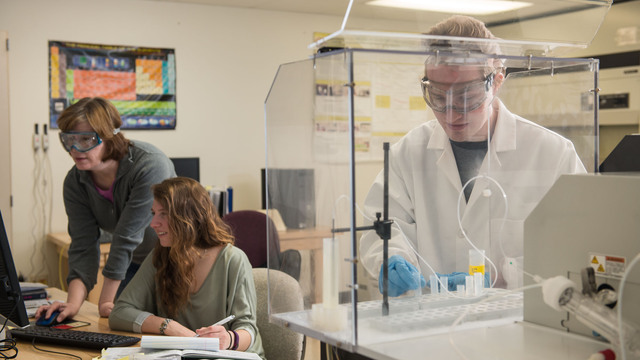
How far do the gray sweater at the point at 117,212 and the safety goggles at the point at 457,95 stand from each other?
52.0 inches

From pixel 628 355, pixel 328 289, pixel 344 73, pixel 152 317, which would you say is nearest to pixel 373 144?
pixel 344 73

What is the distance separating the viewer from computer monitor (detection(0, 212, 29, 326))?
1816 millimetres

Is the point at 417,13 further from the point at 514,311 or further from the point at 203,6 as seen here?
the point at 203,6

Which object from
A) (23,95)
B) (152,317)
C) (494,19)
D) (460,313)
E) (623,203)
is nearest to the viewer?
(623,203)

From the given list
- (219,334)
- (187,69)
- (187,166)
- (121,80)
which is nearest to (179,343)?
(219,334)

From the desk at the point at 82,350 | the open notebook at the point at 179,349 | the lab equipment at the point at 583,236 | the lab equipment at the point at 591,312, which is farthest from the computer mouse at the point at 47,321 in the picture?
the lab equipment at the point at 591,312

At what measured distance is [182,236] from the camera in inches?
86.9

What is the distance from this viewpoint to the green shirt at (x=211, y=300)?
210 cm

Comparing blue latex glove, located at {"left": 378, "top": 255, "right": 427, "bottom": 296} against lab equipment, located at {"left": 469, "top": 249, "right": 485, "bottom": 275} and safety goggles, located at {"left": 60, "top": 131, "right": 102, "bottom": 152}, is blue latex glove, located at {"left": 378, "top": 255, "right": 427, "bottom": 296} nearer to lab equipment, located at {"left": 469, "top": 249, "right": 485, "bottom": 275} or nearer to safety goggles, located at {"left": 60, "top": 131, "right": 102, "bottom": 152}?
lab equipment, located at {"left": 469, "top": 249, "right": 485, "bottom": 275}

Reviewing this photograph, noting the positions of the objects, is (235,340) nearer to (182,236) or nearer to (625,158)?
(182,236)

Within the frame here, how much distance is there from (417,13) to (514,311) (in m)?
0.62

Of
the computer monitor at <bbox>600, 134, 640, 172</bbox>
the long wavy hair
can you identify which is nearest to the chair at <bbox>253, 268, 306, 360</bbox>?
the long wavy hair

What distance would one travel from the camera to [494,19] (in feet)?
4.72

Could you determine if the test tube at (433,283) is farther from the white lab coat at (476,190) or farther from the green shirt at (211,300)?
the green shirt at (211,300)
